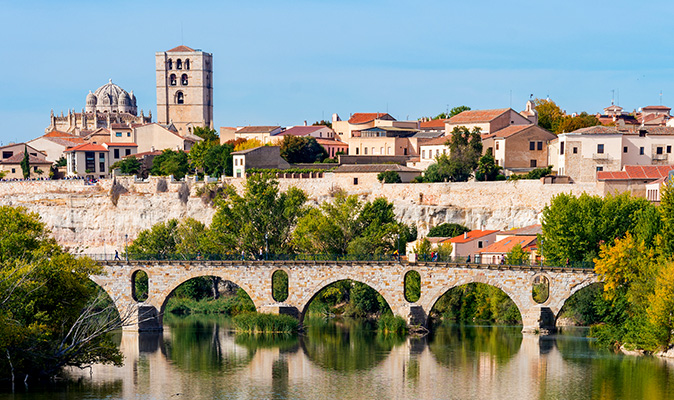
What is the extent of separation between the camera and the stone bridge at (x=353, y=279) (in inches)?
2174

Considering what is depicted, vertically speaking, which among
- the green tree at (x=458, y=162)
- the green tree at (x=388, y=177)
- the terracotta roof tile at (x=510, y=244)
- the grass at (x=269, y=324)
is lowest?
the grass at (x=269, y=324)

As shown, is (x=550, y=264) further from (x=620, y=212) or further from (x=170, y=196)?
(x=170, y=196)

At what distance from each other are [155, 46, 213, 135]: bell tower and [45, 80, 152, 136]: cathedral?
4.86 meters

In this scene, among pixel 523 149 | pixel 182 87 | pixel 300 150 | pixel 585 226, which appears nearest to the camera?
pixel 585 226

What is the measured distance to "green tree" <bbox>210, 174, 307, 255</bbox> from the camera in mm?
67000

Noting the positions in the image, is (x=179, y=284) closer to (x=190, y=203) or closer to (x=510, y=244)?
(x=510, y=244)

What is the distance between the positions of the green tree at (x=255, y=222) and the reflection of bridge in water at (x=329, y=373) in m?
13.2

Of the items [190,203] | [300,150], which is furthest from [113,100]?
[190,203]

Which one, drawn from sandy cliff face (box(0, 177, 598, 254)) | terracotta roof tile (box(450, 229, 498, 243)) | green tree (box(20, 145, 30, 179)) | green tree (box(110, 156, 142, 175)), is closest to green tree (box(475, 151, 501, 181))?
sandy cliff face (box(0, 177, 598, 254))

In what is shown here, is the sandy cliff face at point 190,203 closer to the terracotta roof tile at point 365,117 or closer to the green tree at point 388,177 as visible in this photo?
the green tree at point 388,177

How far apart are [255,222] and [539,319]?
20006mm

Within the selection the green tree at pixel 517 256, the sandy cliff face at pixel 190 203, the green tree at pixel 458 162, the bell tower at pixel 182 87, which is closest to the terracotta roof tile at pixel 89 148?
the sandy cliff face at pixel 190 203

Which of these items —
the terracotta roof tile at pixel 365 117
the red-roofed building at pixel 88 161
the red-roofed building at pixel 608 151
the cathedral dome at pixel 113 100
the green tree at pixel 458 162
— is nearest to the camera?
the red-roofed building at pixel 608 151

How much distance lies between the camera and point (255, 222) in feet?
223
